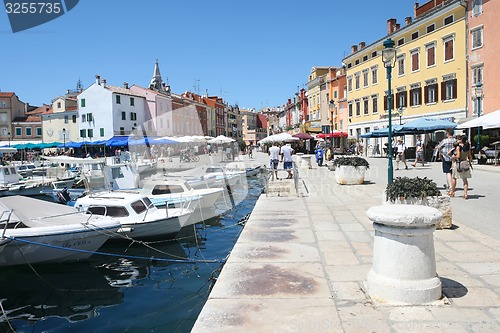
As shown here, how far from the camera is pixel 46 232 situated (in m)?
9.15

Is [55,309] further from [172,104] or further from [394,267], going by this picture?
[172,104]

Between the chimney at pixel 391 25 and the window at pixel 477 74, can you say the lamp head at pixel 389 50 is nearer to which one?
the window at pixel 477 74

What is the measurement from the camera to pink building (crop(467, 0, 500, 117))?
27.2 m

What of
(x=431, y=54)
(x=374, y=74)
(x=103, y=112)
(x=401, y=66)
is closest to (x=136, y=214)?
(x=431, y=54)

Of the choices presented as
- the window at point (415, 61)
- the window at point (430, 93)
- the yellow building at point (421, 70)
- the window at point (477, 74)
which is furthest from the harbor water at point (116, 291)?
the window at point (415, 61)

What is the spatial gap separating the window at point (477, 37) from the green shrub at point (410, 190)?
26.1m

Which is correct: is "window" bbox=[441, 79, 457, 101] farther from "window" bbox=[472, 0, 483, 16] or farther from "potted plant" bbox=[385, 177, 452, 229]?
"potted plant" bbox=[385, 177, 452, 229]

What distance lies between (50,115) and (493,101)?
61.3 metres

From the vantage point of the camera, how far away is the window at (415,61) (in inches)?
1373

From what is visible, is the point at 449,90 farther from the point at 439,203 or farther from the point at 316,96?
the point at 316,96

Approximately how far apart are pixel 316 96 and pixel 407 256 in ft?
207

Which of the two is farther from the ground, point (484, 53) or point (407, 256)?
point (484, 53)

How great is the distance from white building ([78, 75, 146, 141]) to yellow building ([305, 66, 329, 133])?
27.7m

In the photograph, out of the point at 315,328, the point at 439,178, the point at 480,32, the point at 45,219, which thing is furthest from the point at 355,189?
the point at 480,32
